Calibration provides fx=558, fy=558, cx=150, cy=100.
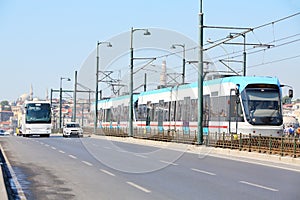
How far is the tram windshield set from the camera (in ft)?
109

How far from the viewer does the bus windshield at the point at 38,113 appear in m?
59.3

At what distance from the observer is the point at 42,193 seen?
13.8 m

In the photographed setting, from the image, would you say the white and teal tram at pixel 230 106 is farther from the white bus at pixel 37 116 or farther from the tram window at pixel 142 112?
the white bus at pixel 37 116

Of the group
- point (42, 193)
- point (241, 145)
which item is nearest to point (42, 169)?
point (42, 193)

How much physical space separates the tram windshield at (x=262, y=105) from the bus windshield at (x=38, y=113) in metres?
30.9

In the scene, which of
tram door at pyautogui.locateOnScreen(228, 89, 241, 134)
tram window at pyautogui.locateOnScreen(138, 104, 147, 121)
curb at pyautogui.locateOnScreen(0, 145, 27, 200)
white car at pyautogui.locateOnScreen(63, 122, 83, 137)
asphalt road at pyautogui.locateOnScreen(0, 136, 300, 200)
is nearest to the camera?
curb at pyautogui.locateOnScreen(0, 145, 27, 200)

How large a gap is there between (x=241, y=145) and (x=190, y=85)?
12216mm

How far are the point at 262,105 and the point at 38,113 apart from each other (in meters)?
32.0

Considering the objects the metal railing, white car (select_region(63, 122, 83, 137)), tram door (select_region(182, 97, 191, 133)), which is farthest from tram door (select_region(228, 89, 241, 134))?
white car (select_region(63, 122, 83, 137))

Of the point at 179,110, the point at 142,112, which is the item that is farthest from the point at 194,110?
the point at 142,112

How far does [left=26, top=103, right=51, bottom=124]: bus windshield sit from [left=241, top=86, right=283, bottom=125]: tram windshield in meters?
30.9

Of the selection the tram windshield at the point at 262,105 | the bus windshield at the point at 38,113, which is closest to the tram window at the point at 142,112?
the bus windshield at the point at 38,113

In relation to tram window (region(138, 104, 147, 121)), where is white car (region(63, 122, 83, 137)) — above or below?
below

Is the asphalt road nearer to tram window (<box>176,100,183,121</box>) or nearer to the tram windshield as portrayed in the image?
the tram windshield
